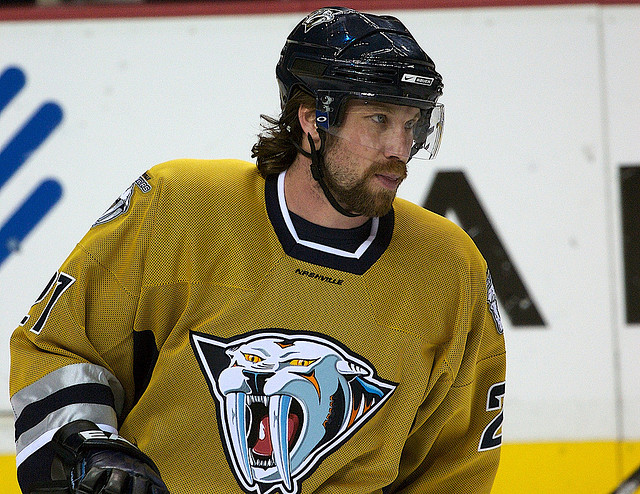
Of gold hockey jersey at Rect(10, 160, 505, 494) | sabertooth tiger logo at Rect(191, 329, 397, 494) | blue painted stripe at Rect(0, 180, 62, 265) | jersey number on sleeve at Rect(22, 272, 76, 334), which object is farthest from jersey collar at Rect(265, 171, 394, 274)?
blue painted stripe at Rect(0, 180, 62, 265)

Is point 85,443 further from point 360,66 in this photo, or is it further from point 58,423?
point 360,66

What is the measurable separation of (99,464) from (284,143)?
25.8 inches

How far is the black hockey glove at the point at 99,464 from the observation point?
1.11m

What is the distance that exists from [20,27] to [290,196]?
1309 millimetres

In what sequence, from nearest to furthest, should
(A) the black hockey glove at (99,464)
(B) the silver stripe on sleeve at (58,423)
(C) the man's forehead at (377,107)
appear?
(A) the black hockey glove at (99,464)
(B) the silver stripe on sleeve at (58,423)
(C) the man's forehead at (377,107)

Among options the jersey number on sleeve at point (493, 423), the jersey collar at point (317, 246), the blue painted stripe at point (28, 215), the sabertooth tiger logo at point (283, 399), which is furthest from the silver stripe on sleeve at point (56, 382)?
the blue painted stripe at point (28, 215)

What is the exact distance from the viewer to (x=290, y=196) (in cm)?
145

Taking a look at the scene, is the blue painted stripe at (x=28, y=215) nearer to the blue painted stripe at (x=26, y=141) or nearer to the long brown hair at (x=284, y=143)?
the blue painted stripe at (x=26, y=141)

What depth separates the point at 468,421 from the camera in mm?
1534

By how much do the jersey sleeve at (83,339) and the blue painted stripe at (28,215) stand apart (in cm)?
102

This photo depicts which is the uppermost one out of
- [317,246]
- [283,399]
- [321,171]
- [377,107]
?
[377,107]

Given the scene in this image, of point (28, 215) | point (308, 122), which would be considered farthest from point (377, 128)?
point (28, 215)

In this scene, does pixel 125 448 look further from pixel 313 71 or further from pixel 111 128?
pixel 111 128

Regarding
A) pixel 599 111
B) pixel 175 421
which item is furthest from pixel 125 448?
pixel 599 111
